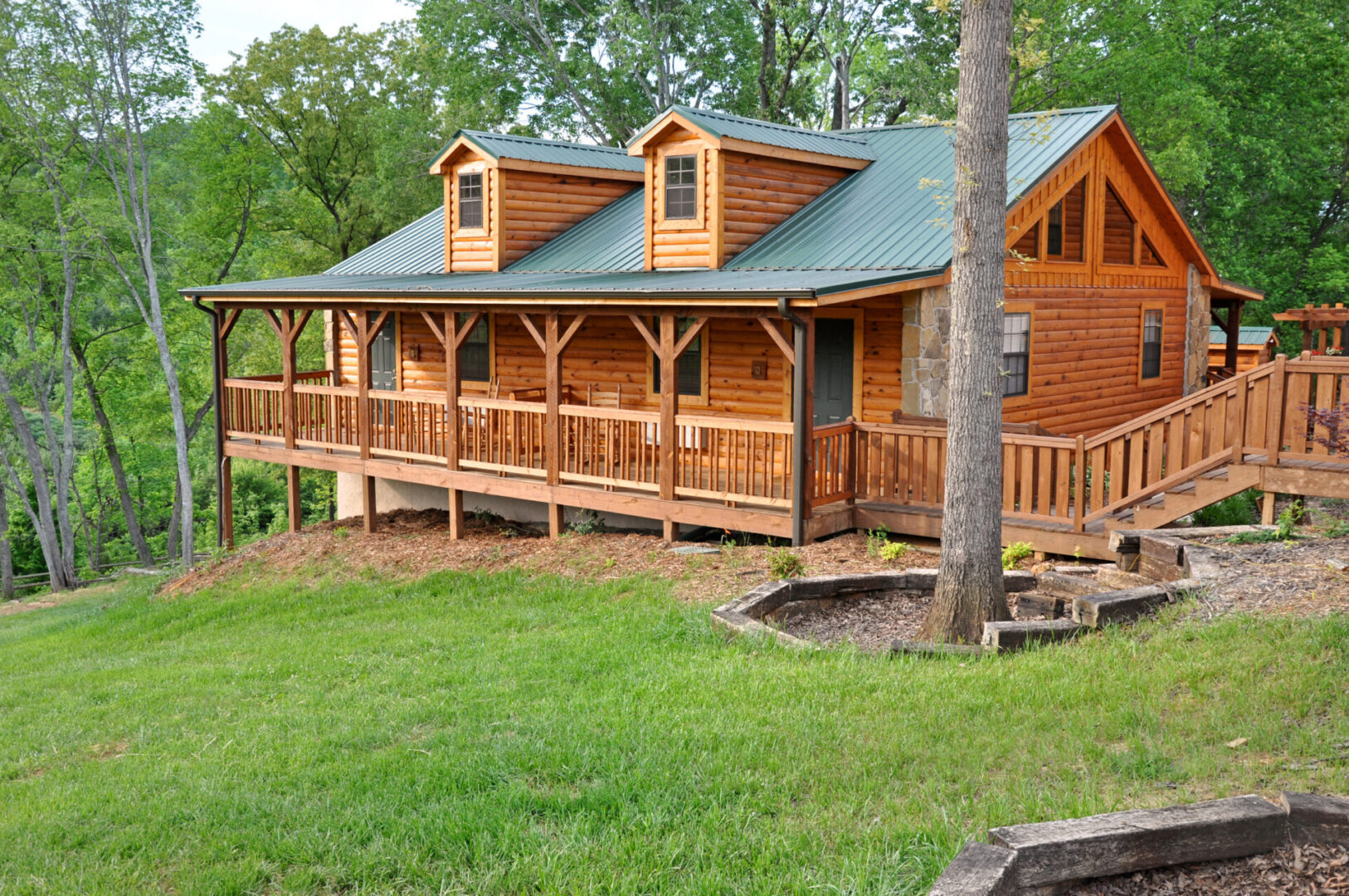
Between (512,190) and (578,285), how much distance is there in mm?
5986

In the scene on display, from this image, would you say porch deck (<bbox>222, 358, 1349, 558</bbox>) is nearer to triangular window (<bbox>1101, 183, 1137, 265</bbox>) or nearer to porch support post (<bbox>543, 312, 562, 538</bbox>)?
porch support post (<bbox>543, 312, 562, 538</bbox>)

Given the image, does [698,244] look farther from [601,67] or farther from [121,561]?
[121,561]

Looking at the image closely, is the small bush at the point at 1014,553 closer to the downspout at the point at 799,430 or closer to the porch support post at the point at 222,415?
the downspout at the point at 799,430

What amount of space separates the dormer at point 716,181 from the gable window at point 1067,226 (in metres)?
3.32

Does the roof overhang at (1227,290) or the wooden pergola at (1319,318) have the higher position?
the roof overhang at (1227,290)

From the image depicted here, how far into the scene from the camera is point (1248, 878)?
4219 millimetres

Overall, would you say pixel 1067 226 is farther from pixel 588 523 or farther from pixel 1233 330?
pixel 588 523

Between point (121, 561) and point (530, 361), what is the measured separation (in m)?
28.0

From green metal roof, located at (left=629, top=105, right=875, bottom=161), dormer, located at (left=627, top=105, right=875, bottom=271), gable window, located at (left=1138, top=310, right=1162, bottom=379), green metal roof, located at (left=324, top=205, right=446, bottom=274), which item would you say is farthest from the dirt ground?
gable window, located at (left=1138, top=310, right=1162, bottom=379)

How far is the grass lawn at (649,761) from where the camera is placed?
473 centimetres

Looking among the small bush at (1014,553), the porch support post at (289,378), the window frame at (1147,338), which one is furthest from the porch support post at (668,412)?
the window frame at (1147,338)

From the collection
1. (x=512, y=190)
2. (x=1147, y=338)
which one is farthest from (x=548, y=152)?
(x=1147, y=338)

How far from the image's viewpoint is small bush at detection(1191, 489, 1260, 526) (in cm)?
1138

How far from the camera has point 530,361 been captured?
762 inches
